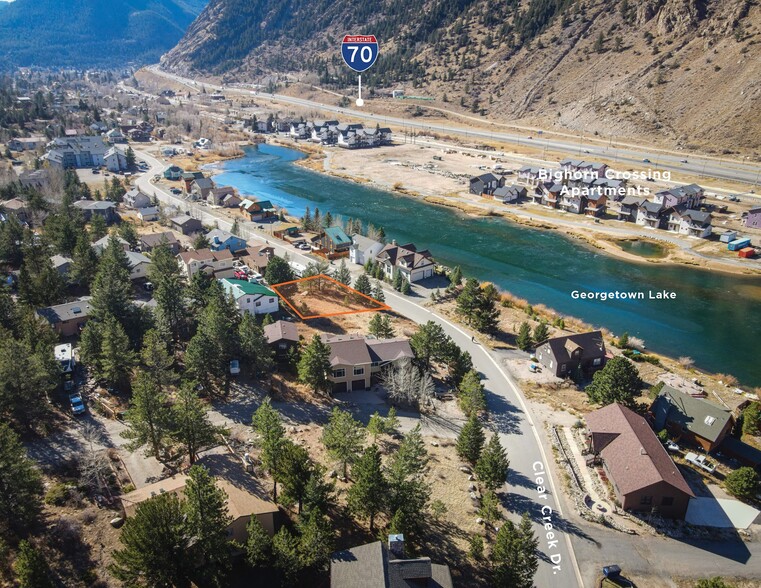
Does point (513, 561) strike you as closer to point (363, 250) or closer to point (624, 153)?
point (363, 250)

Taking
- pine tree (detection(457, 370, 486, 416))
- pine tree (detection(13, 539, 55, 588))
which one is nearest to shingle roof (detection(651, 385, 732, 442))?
pine tree (detection(457, 370, 486, 416))

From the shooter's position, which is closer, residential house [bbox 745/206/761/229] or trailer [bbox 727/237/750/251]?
trailer [bbox 727/237/750/251]

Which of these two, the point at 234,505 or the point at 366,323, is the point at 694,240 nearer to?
the point at 366,323

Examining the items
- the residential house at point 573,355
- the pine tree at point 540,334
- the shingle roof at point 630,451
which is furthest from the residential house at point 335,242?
the shingle roof at point 630,451

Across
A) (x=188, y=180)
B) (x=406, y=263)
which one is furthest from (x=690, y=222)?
(x=188, y=180)

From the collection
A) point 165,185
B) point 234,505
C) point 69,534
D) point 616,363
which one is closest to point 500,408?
point 616,363

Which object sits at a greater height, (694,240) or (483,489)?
(694,240)

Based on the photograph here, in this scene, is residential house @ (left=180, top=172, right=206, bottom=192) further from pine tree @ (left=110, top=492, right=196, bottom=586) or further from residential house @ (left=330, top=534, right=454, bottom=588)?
residential house @ (left=330, top=534, right=454, bottom=588)
